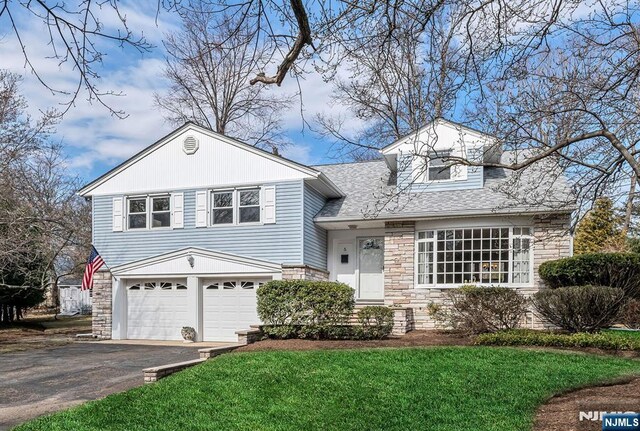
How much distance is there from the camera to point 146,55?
4359 millimetres

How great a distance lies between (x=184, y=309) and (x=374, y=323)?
6.81 meters

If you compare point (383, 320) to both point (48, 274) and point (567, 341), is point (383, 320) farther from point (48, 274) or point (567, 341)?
point (48, 274)

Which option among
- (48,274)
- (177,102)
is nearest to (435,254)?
(48,274)

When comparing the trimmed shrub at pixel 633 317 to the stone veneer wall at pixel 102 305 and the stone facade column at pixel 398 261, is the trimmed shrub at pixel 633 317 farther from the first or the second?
the stone veneer wall at pixel 102 305

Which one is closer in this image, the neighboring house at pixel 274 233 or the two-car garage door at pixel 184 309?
the neighboring house at pixel 274 233

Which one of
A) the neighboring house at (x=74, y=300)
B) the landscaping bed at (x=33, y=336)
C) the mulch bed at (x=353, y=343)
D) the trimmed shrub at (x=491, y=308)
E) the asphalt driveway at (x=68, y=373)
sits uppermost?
the trimmed shrub at (x=491, y=308)

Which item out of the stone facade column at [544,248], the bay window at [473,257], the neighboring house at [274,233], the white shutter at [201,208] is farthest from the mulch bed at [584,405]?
the white shutter at [201,208]

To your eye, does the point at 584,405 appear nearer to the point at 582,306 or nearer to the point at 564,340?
the point at 564,340

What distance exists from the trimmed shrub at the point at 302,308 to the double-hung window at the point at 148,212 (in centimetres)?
623

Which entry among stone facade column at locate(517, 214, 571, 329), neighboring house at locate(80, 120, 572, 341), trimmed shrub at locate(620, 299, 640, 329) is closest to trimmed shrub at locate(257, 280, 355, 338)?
neighboring house at locate(80, 120, 572, 341)

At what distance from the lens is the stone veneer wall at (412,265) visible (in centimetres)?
1370

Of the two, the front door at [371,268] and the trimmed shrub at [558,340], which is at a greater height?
the front door at [371,268]

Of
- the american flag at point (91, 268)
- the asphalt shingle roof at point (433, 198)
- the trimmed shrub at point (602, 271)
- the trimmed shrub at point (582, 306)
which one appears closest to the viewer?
the trimmed shrub at point (582, 306)

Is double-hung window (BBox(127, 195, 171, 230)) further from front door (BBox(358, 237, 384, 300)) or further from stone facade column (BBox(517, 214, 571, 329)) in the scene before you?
stone facade column (BBox(517, 214, 571, 329))
